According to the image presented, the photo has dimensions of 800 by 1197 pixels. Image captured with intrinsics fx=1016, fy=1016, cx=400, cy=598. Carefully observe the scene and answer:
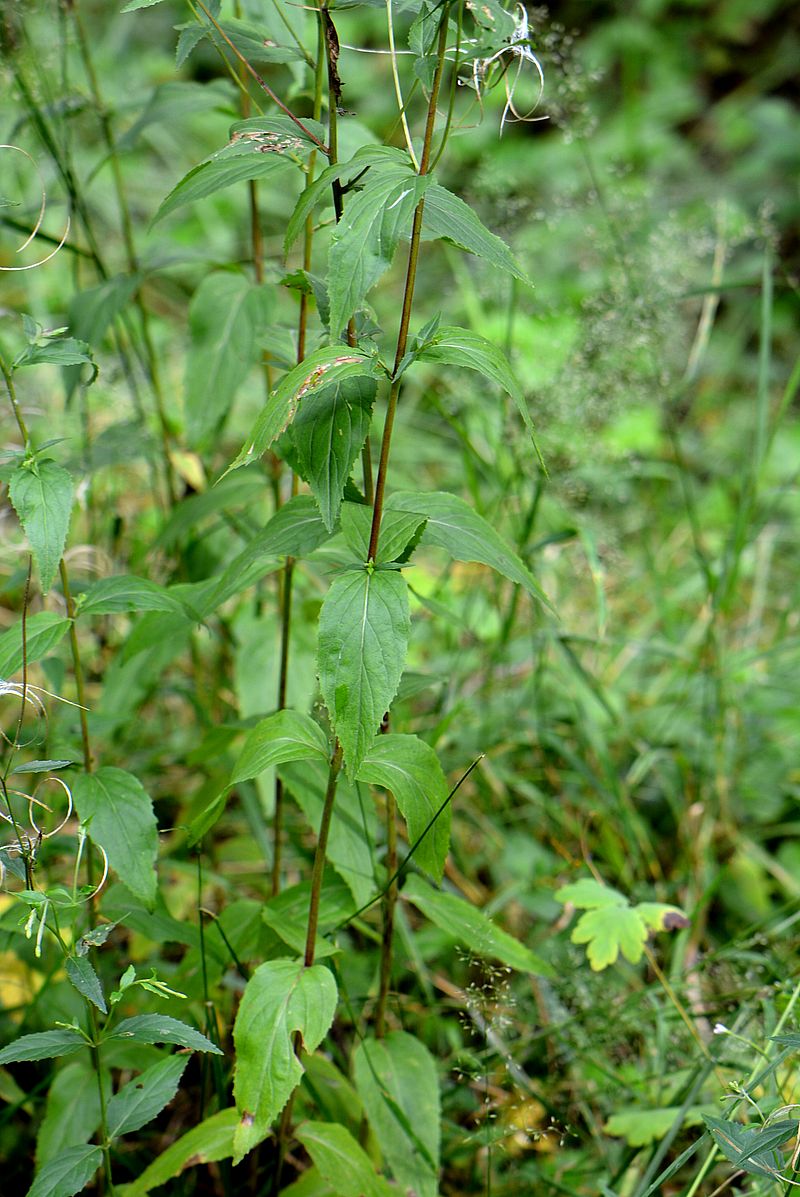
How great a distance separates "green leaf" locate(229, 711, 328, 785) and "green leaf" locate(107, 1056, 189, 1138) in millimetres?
356

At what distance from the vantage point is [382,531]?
1162 millimetres

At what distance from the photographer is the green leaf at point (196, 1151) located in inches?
47.6

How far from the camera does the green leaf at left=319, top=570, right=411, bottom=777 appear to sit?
1031 millimetres

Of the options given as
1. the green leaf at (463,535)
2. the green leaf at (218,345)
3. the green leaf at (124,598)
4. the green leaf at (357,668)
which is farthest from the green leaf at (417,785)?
the green leaf at (218,345)

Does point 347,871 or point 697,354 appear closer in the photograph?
point 347,871

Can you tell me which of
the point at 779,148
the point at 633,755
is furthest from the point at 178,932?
the point at 779,148

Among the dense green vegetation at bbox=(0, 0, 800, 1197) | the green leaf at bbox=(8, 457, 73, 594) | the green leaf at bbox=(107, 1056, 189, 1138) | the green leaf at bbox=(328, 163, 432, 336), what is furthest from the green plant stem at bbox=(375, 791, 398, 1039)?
the green leaf at bbox=(328, 163, 432, 336)

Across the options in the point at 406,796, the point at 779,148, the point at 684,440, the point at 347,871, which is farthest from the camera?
the point at 779,148

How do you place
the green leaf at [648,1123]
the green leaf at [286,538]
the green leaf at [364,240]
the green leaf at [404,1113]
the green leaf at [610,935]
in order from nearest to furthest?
the green leaf at [364,240]
the green leaf at [286,538]
the green leaf at [404,1113]
the green leaf at [648,1123]
the green leaf at [610,935]

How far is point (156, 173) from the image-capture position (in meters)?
4.74

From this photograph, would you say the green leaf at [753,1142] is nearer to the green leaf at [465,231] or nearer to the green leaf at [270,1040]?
the green leaf at [270,1040]

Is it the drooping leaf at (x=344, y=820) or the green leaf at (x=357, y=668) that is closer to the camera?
the green leaf at (x=357, y=668)

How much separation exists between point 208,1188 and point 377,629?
1.01m

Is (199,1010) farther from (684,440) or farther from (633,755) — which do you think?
(684,440)
